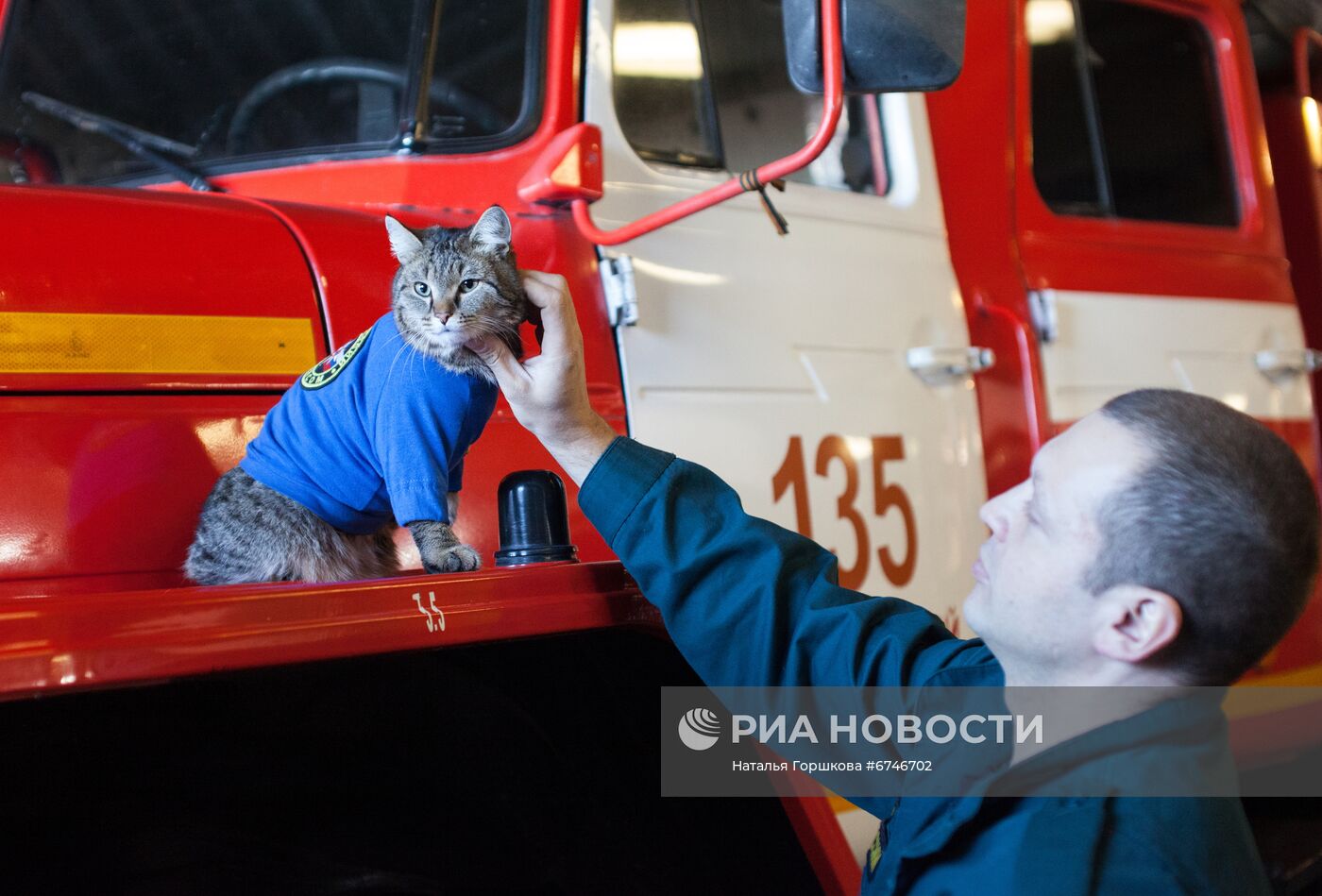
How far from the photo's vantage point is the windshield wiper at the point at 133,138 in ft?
5.33

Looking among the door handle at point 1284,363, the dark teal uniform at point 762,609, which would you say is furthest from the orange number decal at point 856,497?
the door handle at point 1284,363

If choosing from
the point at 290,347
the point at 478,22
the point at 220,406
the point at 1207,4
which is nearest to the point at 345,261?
the point at 290,347

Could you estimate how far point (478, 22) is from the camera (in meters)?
1.67

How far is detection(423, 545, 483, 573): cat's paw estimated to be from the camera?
47.2 inches

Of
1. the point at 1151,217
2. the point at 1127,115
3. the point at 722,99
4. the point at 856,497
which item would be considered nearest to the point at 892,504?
the point at 856,497

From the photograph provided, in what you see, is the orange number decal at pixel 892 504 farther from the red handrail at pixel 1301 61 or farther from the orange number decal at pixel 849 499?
the red handrail at pixel 1301 61

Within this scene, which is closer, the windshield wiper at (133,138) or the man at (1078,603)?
the man at (1078,603)

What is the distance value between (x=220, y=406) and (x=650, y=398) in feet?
1.90

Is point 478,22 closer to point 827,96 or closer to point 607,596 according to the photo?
point 827,96

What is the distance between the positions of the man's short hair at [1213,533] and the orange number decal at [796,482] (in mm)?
792

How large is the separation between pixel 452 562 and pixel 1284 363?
7.05ft

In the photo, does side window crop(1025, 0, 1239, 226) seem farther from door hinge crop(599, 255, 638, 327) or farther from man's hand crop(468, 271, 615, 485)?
man's hand crop(468, 271, 615, 485)

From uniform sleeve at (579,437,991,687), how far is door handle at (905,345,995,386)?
0.83 metres

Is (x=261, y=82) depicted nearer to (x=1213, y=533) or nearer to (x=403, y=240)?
(x=403, y=240)
